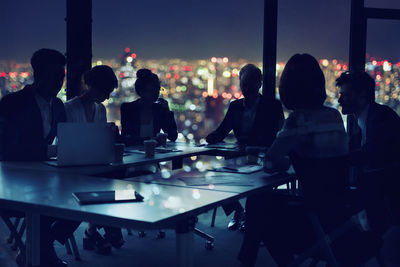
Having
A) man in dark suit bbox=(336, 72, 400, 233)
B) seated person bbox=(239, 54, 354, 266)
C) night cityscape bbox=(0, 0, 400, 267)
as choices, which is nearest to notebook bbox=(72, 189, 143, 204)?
night cityscape bbox=(0, 0, 400, 267)

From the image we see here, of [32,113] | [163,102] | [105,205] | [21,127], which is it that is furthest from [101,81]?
[105,205]

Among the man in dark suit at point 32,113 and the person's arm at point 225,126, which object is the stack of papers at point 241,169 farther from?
the person's arm at point 225,126

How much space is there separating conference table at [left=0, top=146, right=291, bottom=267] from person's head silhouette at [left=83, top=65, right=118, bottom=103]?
31.2 inches

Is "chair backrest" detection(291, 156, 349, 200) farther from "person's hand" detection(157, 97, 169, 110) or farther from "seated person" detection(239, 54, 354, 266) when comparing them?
"person's hand" detection(157, 97, 169, 110)

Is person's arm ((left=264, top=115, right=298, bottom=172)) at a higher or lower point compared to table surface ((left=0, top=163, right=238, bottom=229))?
higher

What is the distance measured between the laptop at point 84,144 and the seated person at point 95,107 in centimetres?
74

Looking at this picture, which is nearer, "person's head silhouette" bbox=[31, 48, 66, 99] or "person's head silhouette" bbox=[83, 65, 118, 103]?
"person's head silhouette" bbox=[31, 48, 66, 99]

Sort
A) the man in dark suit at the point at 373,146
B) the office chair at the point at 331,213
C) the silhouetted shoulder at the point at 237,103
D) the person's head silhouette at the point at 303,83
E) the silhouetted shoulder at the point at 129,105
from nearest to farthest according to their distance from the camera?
the office chair at the point at 331,213 < the person's head silhouette at the point at 303,83 < the man in dark suit at the point at 373,146 < the silhouetted shoulder at the point at 129,105 < the silhouetted shoulder at the point at 237,103

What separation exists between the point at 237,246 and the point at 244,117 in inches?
51.6

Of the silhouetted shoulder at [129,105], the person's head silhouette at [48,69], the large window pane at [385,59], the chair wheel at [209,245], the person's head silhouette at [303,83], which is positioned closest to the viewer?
the person's head silhouette at [303,83]

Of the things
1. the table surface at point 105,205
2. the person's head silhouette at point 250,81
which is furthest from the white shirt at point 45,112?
the person's head silhouette at point 250,81

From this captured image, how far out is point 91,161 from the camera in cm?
298

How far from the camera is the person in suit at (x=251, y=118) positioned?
4437 millimetres

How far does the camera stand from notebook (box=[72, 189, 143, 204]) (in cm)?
194
